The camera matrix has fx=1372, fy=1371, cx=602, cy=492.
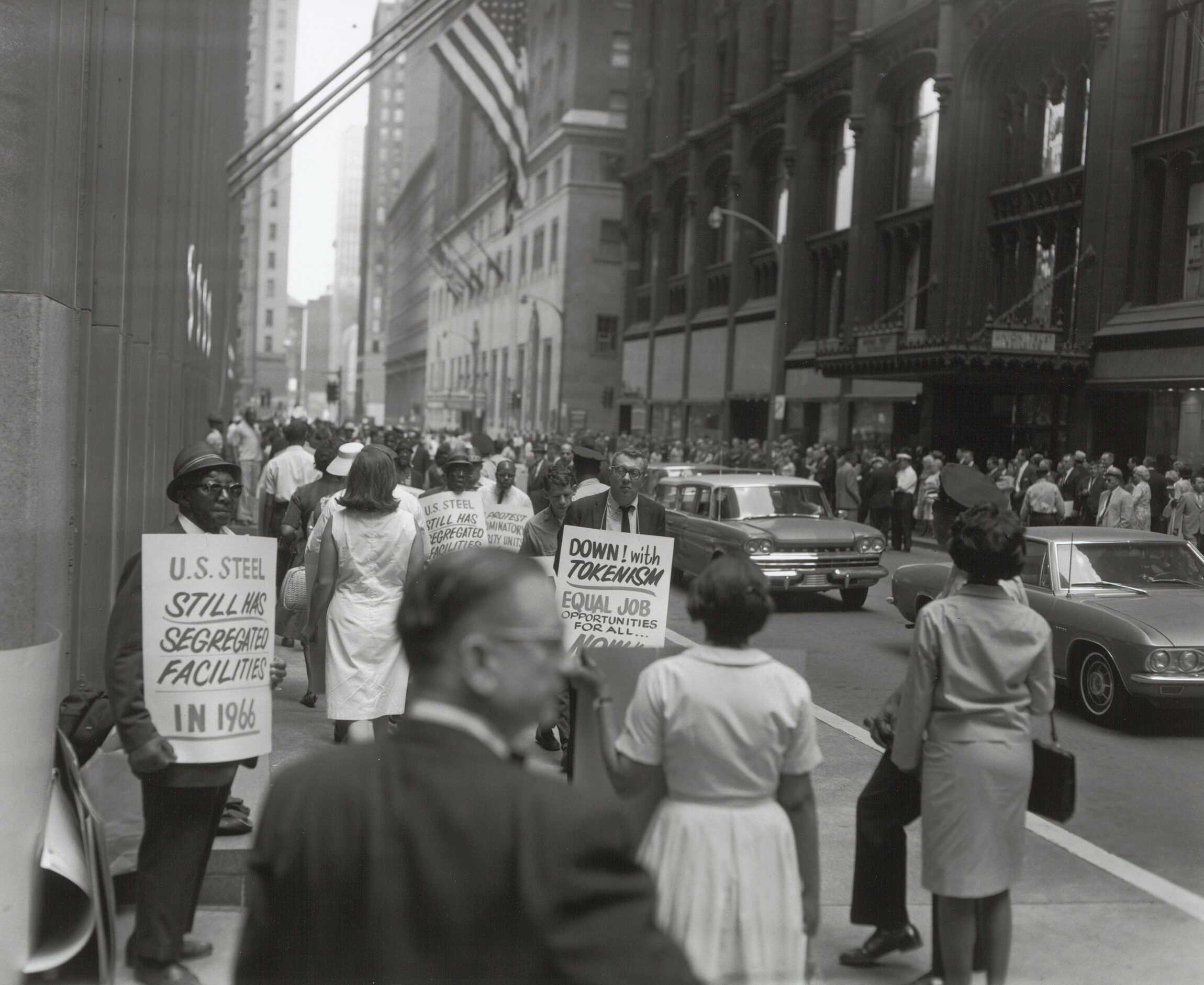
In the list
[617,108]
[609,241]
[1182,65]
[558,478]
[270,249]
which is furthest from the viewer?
[270,249]

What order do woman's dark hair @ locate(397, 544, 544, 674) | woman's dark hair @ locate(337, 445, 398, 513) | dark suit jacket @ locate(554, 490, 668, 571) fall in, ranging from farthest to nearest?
1. dark suit jacket @ locate(554, 490, 668, 571)
2. woman's dark hair @ locate(337, 445, 398, 513)
3. woman's dark hair @ locate(397, 544, 544, 674)

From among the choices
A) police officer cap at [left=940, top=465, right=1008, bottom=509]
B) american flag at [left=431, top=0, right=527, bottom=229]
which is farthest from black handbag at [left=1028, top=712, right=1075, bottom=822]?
american flag at [left=431, top=0, right=527, bottom=229]

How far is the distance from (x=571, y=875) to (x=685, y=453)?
45.8 metres

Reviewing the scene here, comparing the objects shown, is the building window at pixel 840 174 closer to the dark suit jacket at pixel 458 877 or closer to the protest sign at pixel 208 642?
the protest sign at pixel 208 642

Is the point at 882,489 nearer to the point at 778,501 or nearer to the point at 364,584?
the point at 778,501

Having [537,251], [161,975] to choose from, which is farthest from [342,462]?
[537,251]

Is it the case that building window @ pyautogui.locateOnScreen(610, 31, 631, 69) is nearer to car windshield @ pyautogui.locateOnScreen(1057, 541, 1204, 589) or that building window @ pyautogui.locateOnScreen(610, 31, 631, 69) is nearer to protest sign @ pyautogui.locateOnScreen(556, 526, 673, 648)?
→ car windshield @ pyautogui.locateOnScreen(1057, 541, 1204, 589)

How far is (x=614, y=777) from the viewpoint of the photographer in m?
3.80

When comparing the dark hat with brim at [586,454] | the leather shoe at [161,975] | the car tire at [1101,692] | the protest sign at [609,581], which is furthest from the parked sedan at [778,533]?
the leather shoe at [161,975]

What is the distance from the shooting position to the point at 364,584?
6988 mm

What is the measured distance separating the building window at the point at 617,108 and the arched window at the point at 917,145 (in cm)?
3673

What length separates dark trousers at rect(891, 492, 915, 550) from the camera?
26.1 metres

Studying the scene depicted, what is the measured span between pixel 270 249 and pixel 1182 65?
5315 inches

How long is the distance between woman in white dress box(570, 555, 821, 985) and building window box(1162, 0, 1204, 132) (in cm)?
2843
